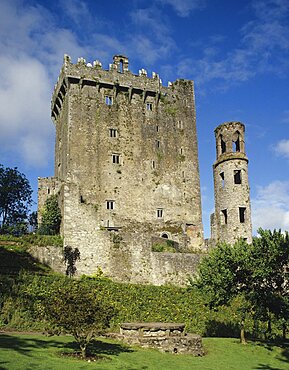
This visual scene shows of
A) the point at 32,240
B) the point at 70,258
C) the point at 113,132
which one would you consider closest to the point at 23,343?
the point at 70,258

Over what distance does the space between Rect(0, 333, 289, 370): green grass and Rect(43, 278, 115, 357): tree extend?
873 mm

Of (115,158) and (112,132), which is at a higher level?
(112,132)

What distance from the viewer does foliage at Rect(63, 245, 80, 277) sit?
113 ft

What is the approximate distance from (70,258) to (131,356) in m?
18.7

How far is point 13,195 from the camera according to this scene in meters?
52.2

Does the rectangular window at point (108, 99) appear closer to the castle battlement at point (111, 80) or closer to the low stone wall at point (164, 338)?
the castle battlement at point (111, 80)

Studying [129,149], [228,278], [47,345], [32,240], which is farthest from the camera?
[129,149]

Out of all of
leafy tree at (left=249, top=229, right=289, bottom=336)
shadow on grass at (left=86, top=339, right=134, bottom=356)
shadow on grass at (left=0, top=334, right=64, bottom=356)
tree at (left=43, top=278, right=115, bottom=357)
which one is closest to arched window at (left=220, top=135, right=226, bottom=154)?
leafy tree at (left=249, top=229, right=289, bottom=336)

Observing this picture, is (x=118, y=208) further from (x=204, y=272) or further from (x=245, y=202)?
(x=204, y=272)

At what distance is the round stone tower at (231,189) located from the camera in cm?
3900

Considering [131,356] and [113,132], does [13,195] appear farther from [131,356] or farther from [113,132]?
[131,356]

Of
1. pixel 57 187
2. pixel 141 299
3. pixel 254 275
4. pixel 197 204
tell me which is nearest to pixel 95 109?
pixel 57 187

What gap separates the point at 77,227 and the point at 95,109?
16.3m

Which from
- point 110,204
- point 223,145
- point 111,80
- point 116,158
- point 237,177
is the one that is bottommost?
point 110,204
